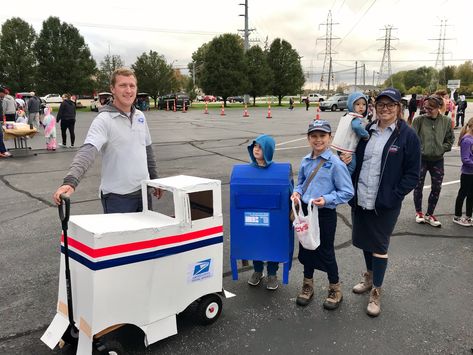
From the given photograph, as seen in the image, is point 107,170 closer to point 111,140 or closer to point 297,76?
point 111,140

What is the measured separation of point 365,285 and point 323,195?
3.76 ft

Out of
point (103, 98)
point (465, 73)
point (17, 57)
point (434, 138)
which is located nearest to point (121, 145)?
point (434, 138)

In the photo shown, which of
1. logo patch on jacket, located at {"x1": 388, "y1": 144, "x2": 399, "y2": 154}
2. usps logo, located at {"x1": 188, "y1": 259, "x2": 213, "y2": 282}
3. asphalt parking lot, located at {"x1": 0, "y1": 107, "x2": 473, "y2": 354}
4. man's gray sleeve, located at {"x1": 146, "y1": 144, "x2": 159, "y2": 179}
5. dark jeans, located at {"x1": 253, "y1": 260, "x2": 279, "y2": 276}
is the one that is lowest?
asphalt parking lot, located at {"x1": 0, "y1": 107, "x2": 473, "y2": 354}

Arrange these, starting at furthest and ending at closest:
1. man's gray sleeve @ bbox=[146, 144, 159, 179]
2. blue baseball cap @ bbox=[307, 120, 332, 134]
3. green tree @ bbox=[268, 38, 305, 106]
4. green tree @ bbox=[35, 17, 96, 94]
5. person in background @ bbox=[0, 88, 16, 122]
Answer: green tree @ bbox=[268, 38, 305, 106] < green tree @ bbox=[35, 17, 96, 94] < person in background @ bbox=[0, 88, 16, 122] < man's gray sleeve @ bbox=[146, 144, 159, 179] < blue baseball cap @ bbox=[307, 120, 332, 134]

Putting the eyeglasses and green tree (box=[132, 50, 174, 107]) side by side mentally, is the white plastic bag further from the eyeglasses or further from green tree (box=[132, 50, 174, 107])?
green tree (box=[132, 50, 174, 107])

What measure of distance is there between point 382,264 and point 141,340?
81.5 inches

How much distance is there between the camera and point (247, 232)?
11.4 feet

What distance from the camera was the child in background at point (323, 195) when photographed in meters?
3.18

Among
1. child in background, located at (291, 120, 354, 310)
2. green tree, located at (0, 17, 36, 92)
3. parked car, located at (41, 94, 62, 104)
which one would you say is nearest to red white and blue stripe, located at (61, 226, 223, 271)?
child in background, located at (291, 120, 354, 310)

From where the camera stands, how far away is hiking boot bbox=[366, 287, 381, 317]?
331cm

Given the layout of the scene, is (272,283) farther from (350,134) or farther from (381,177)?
(350,134)

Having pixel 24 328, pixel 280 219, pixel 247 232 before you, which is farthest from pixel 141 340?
pixel 280 219

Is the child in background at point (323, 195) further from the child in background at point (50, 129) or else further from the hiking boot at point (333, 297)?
the child in background at point (50, 129)

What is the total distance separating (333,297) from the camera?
3.46 meters
